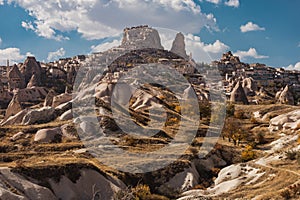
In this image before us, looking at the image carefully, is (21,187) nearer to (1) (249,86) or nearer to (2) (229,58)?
(1) (249,86)

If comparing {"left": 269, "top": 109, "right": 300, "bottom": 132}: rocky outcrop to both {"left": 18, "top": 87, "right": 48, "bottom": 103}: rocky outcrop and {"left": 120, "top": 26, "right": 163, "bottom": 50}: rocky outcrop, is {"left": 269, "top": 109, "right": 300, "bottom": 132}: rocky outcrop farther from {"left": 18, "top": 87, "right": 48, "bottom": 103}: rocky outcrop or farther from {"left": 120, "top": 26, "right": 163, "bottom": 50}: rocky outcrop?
{"left": 120, "top": 26, "right": 163, "bottom": 50}: rocky outcrop

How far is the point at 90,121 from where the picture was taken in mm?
39125

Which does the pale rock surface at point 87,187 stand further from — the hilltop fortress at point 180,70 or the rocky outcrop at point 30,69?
the rocky outcrop at point 30,69

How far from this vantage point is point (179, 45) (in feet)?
490

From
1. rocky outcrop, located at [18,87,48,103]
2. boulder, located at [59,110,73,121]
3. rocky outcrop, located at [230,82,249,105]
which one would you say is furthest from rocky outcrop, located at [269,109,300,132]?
rocky outcrop, located at [18,87,48,103]

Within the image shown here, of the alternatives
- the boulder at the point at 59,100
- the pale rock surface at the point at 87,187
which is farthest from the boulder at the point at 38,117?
the pale rock surface at the point at 87,187

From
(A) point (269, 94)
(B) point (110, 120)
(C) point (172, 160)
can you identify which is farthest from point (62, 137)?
(A) point (269, 94)

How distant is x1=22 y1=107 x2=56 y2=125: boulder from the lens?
4212 centimetres

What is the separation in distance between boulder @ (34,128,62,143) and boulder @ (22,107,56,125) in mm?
5996

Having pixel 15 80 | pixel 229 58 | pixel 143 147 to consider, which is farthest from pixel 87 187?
pixel 229 58

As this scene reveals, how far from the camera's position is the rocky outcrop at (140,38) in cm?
14974

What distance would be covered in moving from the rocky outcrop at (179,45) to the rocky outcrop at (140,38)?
7622mm

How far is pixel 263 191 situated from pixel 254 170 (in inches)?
215

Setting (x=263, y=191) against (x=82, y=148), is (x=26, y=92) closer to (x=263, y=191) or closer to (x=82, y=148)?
(x=82, y=148)
